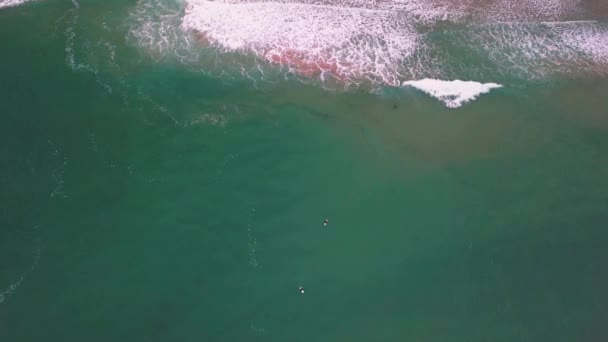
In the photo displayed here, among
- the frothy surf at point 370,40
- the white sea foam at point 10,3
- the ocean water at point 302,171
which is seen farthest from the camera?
the white sea foam at point 10,3

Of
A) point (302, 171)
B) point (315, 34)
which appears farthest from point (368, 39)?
point (302, 171)

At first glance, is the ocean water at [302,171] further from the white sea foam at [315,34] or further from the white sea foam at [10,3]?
the white sea foam at [10,3]

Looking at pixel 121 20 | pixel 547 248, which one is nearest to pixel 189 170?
pixel 121 20

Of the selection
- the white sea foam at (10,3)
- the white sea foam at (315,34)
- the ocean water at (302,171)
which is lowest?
the ocean water at (302,171)

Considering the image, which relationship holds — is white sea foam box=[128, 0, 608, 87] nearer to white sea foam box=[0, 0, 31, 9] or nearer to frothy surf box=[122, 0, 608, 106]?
frothy surf box=[122, 0, 608, 106]

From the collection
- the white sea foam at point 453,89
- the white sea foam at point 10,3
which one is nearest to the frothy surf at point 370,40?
the white sea foam at point 453,89
